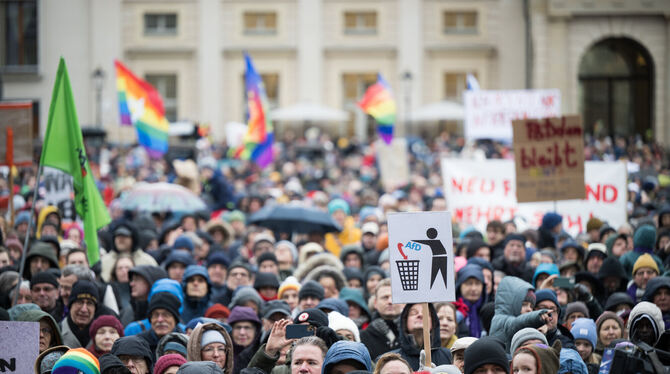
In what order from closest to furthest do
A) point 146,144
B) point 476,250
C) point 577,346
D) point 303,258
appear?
point 577,346, point 476,250, point 303,258, point 146,144

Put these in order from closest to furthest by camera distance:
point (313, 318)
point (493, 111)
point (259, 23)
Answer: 1. point (313, 318)
2. point (493, 111)
3. point (259, 23)

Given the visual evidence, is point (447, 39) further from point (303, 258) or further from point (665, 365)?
point (665, 365)

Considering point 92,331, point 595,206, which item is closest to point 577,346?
point 92,331

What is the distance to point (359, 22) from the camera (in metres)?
43.2

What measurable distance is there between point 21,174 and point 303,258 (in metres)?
14.2

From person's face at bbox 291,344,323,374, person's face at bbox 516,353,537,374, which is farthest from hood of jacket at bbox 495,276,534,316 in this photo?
person's face at bbox 291,344,323,374

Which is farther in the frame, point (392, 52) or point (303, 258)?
point (392, 52)

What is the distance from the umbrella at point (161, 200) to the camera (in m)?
14.4

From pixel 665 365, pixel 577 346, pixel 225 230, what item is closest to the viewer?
pixel 665 365

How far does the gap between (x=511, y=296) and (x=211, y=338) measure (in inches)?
87.0

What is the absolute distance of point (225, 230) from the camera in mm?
13961

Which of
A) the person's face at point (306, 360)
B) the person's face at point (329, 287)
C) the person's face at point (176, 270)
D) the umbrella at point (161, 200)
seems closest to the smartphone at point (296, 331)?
the person's face at point (306, 360)

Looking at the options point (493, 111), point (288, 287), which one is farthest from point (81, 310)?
point (493, 111)

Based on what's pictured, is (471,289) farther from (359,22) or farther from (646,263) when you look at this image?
(359,22)
